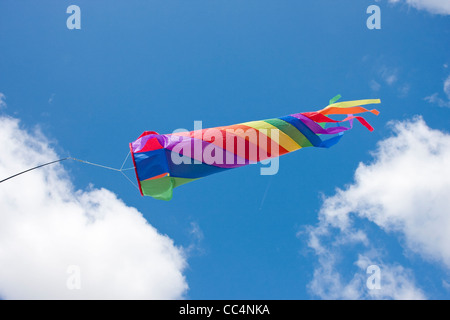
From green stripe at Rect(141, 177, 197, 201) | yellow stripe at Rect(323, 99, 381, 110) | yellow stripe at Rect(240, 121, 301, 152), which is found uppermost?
yellow stripe at Rect(323, 99, 381, 110)

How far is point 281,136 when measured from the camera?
670 cm

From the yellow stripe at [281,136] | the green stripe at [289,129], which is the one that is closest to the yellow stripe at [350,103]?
the green stripe at [289,129]

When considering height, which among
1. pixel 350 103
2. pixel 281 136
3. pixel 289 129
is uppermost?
pixel 350 103

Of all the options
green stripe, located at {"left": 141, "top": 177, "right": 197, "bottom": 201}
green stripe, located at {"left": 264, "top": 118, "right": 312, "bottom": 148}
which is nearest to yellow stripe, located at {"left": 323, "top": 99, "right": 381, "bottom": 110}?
green stripe, located at {"left": 264, "top": 118, "right": 312, "bottom": 148}

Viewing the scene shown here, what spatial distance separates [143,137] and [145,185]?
92 cm

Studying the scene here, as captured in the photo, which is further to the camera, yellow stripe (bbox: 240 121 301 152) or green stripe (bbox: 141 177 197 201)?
yellow stripe (bbox: 240 121 301 152)

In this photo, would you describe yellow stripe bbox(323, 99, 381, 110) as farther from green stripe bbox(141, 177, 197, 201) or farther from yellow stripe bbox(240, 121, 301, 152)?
green stripe bbox(141, 177, 197, 201)

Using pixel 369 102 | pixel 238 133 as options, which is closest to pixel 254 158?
pixel 238 133

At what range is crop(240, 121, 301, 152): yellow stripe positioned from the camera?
6668 mm

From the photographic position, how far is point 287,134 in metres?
6.73

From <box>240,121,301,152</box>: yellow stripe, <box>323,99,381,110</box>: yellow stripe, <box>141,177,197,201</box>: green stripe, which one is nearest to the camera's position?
<box>141,177,197,201</box>: green stripe

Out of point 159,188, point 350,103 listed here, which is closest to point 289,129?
point 350,103

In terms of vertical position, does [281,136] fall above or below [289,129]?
below

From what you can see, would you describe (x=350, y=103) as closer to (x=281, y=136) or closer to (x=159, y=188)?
(x=281, y=136)
